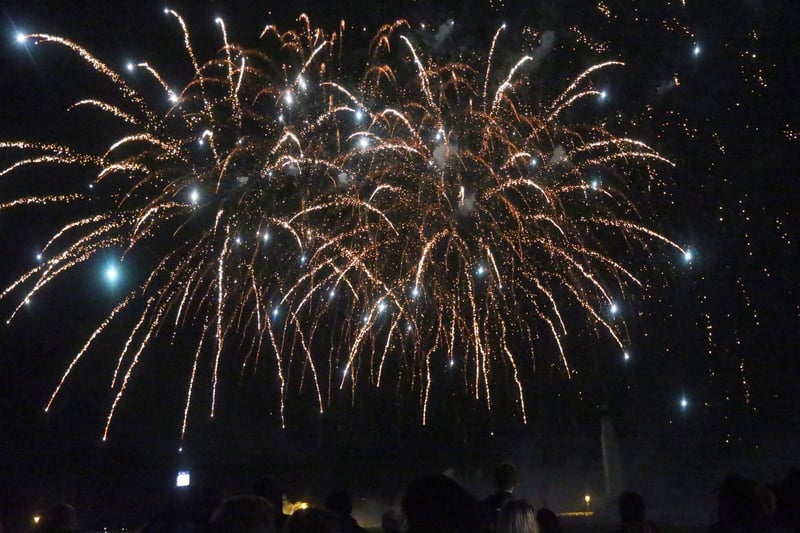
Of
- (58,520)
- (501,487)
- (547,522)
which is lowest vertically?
(547,522)

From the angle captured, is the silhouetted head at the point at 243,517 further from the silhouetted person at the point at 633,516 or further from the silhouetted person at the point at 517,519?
the silhouetted person at the point at 633,516

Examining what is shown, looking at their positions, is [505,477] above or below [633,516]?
above

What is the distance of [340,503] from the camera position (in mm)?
6449

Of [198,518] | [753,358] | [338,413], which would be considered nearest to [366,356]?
[338,413]

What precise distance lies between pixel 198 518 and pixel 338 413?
27152 millimetres

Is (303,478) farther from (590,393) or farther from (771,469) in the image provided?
(771,469)

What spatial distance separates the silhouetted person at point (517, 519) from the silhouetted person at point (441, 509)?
1.95m

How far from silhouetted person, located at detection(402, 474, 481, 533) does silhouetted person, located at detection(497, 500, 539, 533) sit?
195 cm

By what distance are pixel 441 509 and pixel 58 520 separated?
2675 mm

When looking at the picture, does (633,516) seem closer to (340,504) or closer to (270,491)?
(340,504)

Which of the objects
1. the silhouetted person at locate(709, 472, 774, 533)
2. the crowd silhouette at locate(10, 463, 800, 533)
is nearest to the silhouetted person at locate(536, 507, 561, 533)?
the crowd silhouette at locate(10, 463, 800, 533)

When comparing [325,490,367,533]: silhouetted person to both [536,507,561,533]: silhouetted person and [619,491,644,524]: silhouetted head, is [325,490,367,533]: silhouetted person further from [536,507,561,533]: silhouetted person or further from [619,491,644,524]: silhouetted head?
[619,491,644,524]: silhouetted head

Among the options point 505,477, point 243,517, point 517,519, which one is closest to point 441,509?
point 243,517

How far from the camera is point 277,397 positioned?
103 ft
